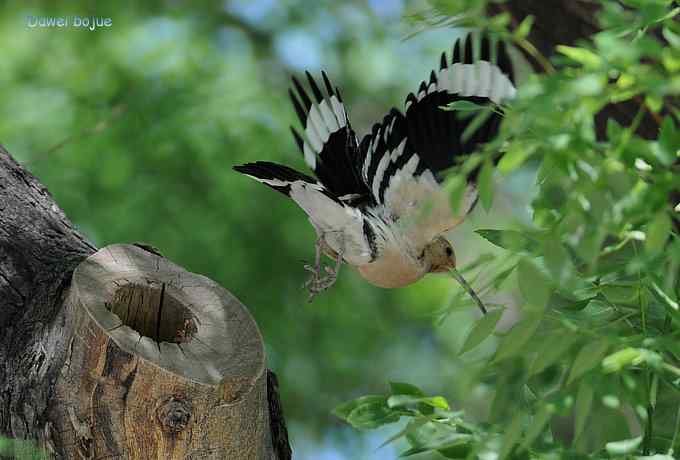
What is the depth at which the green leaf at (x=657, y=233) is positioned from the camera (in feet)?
2.73

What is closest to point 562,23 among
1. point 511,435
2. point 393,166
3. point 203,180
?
point 393,166

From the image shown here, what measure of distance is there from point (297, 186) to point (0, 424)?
26.0 inches

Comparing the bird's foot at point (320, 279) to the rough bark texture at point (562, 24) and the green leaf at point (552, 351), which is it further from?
the green leaf at point (552, 351)

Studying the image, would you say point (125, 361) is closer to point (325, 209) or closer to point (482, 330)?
point (482, 330)

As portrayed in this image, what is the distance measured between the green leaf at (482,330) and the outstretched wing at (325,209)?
0.72 metres

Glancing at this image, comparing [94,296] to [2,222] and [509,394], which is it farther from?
[509,394]

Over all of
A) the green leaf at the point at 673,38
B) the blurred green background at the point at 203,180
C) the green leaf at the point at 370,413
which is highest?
the green leaf at the point at 673,38

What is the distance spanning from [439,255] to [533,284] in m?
1.25

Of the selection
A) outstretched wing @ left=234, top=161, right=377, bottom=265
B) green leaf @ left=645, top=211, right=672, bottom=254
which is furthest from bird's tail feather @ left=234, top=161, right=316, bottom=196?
green leaf @ left=645, top=211, right=672, bottom=254

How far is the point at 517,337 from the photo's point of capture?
3.13 feet

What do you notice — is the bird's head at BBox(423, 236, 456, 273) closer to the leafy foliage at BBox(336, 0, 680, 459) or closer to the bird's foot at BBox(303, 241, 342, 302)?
the bird's foot at BBox(303, 241, 342, 302)

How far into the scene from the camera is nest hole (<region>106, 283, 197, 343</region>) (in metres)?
1.42

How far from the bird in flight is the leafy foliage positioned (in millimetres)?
705

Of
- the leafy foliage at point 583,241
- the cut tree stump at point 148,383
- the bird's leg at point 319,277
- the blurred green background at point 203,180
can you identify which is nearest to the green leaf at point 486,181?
the leafy foliage at point 583,241
